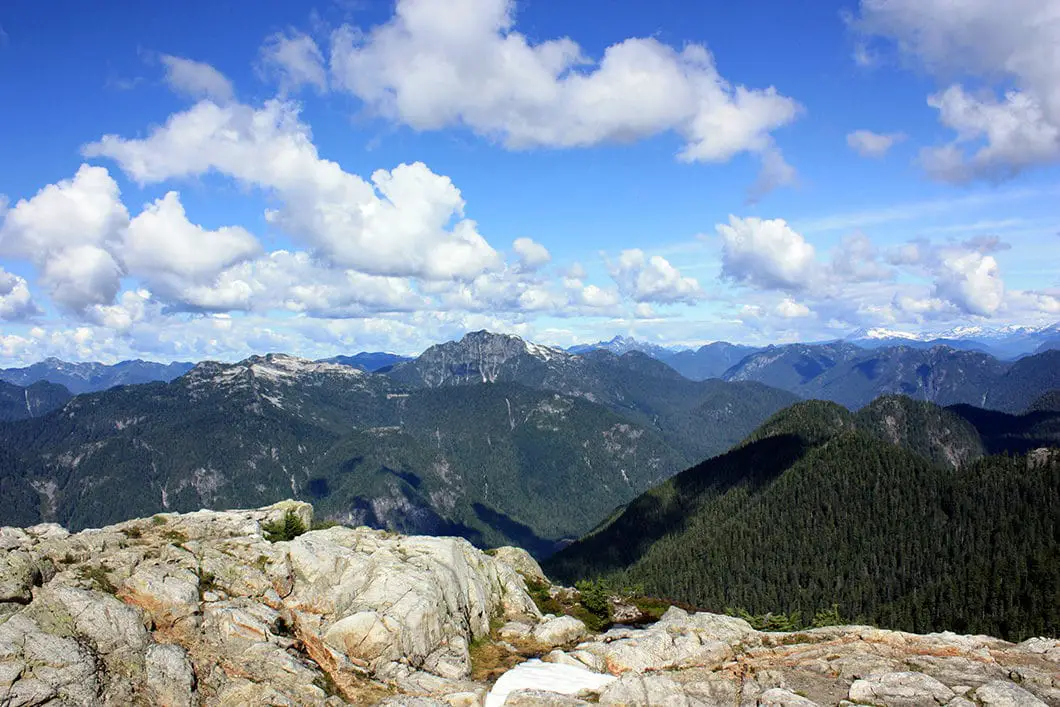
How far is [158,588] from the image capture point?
119 feet

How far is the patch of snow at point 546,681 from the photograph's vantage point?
34.0 metres

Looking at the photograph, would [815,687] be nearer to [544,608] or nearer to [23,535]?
[544,608]

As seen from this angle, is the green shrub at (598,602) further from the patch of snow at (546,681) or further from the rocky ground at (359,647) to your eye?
the patch of snow at (546,681)

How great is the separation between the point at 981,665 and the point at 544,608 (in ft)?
138

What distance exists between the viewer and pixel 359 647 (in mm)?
37406

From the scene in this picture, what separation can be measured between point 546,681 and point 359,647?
486 inches

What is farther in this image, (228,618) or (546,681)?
(546,681)

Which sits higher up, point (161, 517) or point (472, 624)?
point (161, 517)

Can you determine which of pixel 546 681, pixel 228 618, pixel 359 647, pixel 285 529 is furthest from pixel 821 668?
pixel 285 529

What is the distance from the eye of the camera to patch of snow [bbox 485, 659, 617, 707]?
34.0m

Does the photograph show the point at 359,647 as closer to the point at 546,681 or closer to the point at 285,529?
the point at 546,681

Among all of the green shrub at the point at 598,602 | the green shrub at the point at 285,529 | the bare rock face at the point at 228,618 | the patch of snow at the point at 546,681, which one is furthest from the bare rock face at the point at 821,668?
the green shrub at the point at 285,529

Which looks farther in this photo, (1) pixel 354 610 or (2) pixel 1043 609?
(2) pixel 1043 609

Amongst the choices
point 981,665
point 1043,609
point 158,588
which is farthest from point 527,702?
point 1043,609
